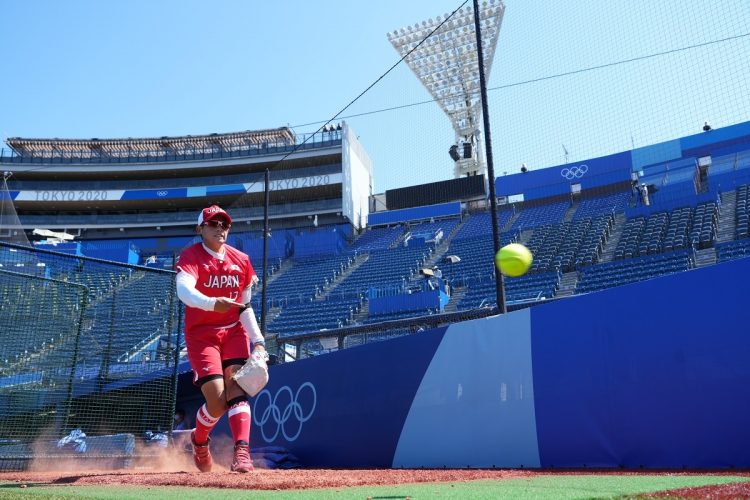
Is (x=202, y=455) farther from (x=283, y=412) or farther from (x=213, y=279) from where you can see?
(x=283, y=412)

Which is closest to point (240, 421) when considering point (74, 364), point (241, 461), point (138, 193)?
point (241, 461)

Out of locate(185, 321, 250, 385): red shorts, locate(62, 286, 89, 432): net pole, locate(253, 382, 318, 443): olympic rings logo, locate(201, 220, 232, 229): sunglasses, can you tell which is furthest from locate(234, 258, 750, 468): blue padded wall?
locate(62, 286, 89, 432): net pole

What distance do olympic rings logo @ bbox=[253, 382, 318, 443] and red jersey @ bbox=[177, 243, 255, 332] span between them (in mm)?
3118

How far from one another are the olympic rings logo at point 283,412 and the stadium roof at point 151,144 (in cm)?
3126

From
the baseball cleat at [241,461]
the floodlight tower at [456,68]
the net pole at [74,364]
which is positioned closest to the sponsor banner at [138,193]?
the floodlight tower at [456,68]

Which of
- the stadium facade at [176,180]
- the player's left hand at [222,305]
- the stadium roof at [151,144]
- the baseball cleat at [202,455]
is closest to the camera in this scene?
the player's left hand at [222,305]

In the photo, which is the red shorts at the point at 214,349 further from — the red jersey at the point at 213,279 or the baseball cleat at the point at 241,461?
the baseball cleat at the point at 241,461

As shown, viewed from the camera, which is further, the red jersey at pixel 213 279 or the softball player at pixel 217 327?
the red jersey at pixel 213 279

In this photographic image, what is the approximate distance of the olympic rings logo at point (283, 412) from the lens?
7.74m

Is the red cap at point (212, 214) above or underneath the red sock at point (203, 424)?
above

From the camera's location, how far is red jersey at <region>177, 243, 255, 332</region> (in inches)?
184

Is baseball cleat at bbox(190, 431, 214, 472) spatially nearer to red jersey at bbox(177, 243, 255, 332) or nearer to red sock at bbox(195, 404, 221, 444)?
red sock at bbox(195, 404, 221, 444)

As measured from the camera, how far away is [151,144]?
39188 mm

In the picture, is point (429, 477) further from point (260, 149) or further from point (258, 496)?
point (260, 149)
